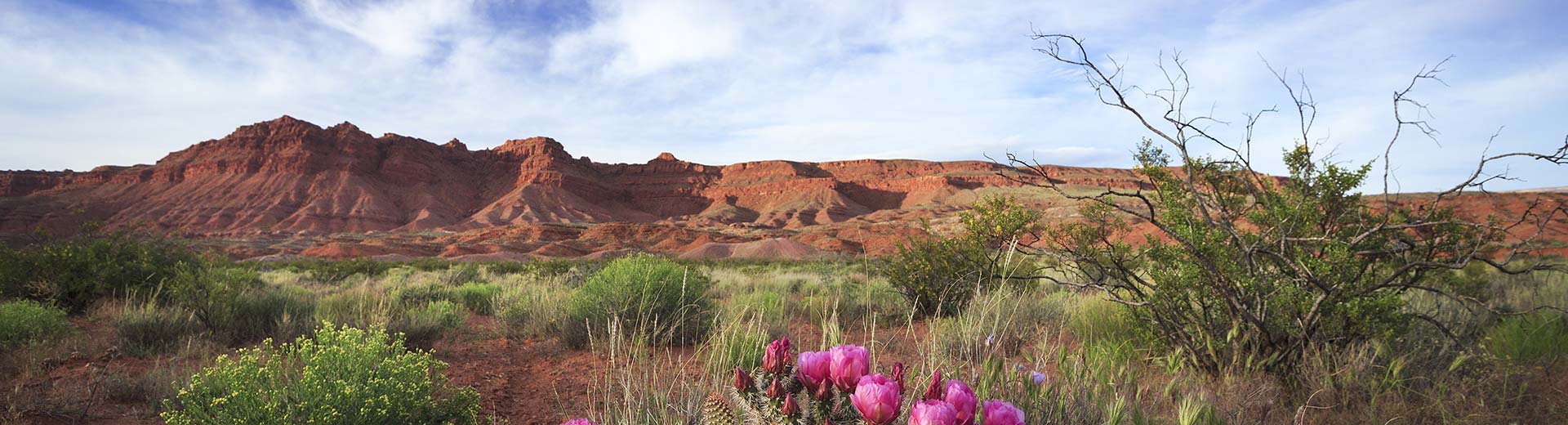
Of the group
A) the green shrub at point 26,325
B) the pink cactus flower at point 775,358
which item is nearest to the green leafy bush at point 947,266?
the pink cactus flower at point 775,358

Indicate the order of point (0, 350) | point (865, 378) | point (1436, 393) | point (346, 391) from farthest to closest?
point (0, 350)
point (1436, 393)
point (346, 391)
point (865, 378)

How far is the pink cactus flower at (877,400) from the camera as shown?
129 centimetres

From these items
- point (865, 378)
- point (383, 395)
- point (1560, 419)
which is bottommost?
point (1560, 419)

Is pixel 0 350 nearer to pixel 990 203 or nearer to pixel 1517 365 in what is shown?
pixel 990 203

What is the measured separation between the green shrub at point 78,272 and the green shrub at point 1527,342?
502 inches

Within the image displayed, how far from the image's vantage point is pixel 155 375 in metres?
4.57

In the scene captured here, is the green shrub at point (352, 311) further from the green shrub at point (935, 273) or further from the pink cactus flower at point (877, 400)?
the pink cactus flower at point (877, 400)

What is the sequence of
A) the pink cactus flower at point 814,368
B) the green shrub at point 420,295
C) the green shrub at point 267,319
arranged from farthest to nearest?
the green shrub at point 420,295, the green shrub at point 267,319, the pink cactus flower at point 814,368

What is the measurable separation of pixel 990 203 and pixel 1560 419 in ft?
14.7

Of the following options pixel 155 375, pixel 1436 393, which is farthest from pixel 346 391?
pixel 1436 393

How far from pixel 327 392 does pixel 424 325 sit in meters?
3.49

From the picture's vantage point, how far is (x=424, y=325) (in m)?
6.41

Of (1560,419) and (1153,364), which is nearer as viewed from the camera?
(1560,419)

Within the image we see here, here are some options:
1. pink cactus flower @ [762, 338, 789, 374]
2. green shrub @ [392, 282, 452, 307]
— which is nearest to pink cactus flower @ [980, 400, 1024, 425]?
pink cactus flower @ [762, 338, 789, 374]
